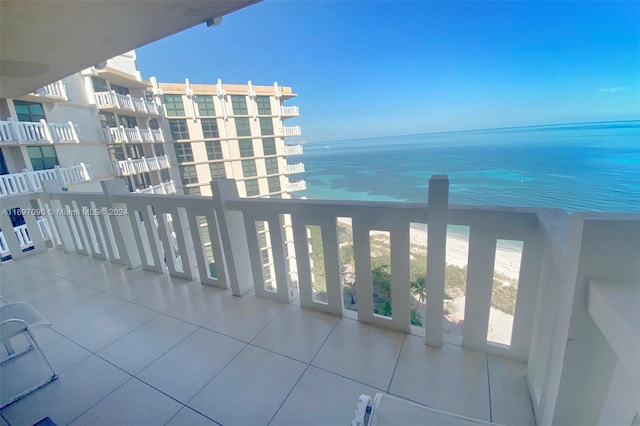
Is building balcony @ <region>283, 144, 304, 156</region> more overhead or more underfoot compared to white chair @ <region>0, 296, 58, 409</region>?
more overhead

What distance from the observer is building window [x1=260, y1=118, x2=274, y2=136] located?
71.2 ft

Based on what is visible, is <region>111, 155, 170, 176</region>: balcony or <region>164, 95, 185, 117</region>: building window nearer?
<region>111, 155, 170, 176</region>: balcony

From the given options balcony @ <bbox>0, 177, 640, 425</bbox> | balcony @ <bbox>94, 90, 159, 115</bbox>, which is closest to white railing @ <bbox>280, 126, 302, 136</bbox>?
balcony @ <bbox>94, 90, 159, 115</bbox>

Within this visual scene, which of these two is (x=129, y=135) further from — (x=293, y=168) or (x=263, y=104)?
(x=293, y=168)

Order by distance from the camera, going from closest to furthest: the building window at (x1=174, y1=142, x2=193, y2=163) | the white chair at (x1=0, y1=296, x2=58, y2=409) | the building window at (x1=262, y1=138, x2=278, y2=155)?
1. the white chair at (x1=0, y1=296, x2=58, y2=409)
2. the building window at (x1=174, y1=142, x2=193, y2=163)
3. the building window at (x1=262, y1=138, x2=278, y2=155)

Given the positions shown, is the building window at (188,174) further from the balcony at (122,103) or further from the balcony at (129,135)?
the balcony at (122,103)

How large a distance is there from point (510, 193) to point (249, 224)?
20.8 metres

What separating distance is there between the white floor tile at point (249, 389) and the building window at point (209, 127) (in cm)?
2167

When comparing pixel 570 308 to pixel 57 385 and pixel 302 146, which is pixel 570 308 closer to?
pixel 57 385

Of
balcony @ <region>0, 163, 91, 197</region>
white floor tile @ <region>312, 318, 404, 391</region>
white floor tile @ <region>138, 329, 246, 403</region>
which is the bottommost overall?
white floor tile @ <region>312, 318, 404, 391</region>

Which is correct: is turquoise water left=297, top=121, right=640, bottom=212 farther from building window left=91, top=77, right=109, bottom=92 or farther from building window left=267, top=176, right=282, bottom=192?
building window left=91, top=77, right=109, bottom=92

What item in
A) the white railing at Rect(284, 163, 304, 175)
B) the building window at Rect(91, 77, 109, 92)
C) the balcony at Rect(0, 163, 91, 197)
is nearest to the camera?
the balcony at Rect(0, 163, 91, 197)

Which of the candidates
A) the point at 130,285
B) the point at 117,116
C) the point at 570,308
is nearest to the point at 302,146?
the point at 117,116

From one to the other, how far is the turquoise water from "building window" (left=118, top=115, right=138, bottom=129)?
13568 mm
